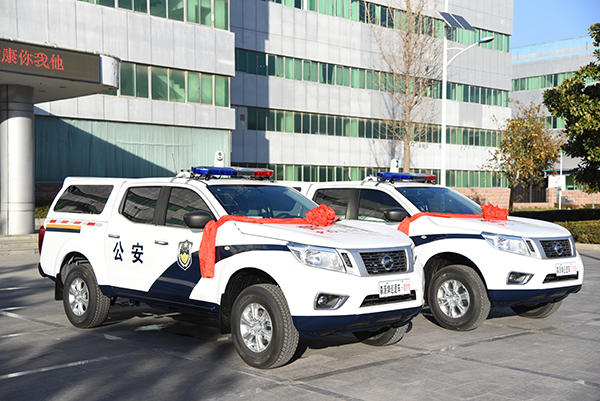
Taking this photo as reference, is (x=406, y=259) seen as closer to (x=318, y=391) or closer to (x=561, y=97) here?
(x=318, y=391)

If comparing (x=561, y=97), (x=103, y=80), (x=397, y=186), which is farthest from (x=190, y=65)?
(x=397, y=186)

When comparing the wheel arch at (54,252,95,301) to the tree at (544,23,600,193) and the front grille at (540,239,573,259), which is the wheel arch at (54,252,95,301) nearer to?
the front grille at (540,239,573,259)

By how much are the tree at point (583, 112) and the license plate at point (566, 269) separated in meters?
14.7

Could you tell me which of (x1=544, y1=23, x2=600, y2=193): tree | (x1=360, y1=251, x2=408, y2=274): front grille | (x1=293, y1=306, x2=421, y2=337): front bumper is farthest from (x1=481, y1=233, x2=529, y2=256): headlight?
(x1=544, y1=23, x2=600, y2=193): tree

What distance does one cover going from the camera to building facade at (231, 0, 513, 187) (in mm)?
39750

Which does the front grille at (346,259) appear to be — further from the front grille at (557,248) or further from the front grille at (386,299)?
the front grille at (557,248)

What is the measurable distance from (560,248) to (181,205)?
486cm

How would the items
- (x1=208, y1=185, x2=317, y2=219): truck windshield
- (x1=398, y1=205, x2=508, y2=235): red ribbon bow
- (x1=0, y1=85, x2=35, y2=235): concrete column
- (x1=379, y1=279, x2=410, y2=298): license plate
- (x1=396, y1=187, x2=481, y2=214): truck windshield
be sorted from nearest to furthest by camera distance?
(x1=379, y1=279, x2=410, y2=298): license plate, (x1=208, y1=185, x2=317, y2=219): truck windshield, (x1=398, y1=205, x2=508, y2=235): red ribbon bow, (x1=396, y1=187, x2=481, y2=214): truck windshield, (x1=0, y1=85, x2=35, y2=235): concrete column

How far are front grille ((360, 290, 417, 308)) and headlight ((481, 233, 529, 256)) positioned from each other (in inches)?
79.0

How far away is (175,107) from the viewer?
105ft

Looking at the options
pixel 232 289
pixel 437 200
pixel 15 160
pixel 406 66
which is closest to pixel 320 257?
pixel 232 289

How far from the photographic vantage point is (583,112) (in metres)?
21.9

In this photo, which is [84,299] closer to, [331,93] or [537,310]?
[537,310]

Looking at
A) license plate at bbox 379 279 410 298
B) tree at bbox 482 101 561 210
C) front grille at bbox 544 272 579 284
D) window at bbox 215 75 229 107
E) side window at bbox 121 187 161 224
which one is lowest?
front grille at bbox 544 272 579 284
